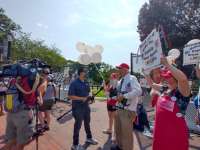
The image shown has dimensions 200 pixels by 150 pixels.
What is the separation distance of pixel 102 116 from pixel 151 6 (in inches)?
1162

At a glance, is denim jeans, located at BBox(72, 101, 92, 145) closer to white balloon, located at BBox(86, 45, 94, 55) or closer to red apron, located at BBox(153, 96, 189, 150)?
white balloon, located at BBox(86, 45, 94, 55)

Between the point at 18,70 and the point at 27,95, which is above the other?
the point at 18,70

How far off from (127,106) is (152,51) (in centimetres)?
229

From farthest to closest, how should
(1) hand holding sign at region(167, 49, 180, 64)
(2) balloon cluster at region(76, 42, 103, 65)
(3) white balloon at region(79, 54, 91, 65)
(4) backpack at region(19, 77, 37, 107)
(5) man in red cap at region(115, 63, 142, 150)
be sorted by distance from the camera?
(2) balloon cluster at region(76, 42, 103, 65), (3) white balloon at region(79, 54, 91, 65), (5) man in red cap at region(115, 63, 142, 150), (4) backpack at region(19, 77, 37, 107), (1) hand holding sign at region(167, 49, 180, 64)

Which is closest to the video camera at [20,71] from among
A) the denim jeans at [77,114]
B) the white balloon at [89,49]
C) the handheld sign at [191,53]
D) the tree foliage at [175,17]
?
the denim jeans at [77,114]

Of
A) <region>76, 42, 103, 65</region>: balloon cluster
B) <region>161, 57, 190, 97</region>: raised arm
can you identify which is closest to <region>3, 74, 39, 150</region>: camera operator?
<region>161, 57, 190, 97</region>: raised arm

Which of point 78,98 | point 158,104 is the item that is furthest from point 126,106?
point 158,104

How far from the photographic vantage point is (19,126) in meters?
5.54

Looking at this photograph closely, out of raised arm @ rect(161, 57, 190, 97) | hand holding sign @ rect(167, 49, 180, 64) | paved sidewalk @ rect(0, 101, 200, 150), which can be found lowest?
paved sidewalk @ rect(0, 101, 200, 150)

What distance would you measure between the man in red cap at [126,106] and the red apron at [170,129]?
8.09 feet

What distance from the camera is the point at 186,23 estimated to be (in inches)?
1545

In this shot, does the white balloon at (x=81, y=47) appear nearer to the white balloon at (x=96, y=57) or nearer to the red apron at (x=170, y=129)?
the white balloon at (x=96, y=57)

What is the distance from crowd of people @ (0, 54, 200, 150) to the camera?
12.7ft

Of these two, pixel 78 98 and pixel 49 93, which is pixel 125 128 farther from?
pixel 49 93
